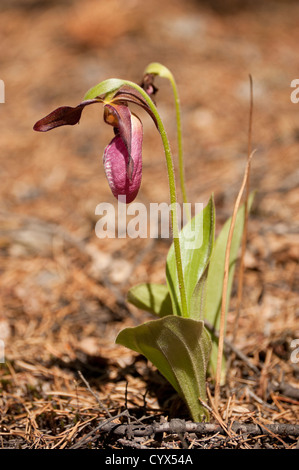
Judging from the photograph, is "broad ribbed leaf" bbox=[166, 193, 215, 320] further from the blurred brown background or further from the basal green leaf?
the blurred brown background

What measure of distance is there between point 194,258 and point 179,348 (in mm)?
300

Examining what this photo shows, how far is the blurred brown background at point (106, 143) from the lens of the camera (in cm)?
211

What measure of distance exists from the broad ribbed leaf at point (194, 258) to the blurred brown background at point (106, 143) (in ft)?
1.92

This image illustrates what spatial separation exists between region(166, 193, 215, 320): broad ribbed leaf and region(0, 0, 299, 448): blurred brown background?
585 millimetres

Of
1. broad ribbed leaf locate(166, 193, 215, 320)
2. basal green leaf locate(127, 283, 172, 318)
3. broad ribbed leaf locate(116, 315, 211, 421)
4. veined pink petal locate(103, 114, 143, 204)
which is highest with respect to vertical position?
veined pink petal locate(103, 114, 143, 204)

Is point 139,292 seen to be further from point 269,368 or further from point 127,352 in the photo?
point 269,368

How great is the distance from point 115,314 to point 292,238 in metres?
1.06

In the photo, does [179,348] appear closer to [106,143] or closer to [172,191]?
[172,191]

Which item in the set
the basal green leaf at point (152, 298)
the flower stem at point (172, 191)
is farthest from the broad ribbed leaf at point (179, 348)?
the basal green leaf at point (152, 298)

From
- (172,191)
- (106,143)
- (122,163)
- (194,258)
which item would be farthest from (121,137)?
(106,143)

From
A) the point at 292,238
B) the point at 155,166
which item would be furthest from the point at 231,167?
the point at 292,238

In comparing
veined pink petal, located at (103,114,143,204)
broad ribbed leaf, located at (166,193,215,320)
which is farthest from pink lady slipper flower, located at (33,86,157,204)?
broad ribbed leaf, located at (166,193,215,320)

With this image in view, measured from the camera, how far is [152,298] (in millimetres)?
1513

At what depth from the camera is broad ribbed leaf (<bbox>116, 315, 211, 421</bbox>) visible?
1185 mm
